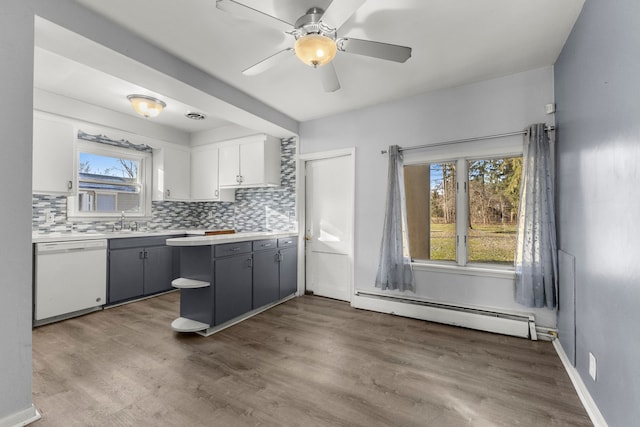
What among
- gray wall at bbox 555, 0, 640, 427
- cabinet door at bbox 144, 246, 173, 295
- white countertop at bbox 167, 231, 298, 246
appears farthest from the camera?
cabinet door at bbox 144, 246, 173, 295

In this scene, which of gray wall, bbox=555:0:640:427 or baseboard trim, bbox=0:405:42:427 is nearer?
gray wall, bbox=555:0:640:427

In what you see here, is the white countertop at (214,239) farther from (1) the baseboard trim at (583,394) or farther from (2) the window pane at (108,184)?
(1) the baseboard trim at (583,394)

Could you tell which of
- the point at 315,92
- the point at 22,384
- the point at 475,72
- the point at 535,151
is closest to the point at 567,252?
the point at 535,151

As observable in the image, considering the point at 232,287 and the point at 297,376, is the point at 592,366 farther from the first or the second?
the point at 232,287

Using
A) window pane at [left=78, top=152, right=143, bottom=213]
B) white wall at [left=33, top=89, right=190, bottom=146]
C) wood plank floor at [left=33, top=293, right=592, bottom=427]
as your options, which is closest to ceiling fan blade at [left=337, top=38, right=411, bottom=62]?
wood plank floor at [left=33, top=293, right=592, bottom=427]

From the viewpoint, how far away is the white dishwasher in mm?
3049

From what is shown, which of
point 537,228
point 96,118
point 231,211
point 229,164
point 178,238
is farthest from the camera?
point 231,211

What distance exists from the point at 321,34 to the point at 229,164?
3.04 m

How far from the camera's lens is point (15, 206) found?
1.60m

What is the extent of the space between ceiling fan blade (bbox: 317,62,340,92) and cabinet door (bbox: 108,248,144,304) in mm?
3346

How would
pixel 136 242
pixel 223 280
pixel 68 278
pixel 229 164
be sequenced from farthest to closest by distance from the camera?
pixel 229 164 < pixel 136 242 < pixel 68 278 < pixel 223 280

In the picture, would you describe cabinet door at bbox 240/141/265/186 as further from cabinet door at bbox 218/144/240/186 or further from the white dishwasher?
the white dishwasher

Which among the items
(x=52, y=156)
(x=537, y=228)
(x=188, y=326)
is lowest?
(x=188, y=326)

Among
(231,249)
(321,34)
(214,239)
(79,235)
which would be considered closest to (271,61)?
(321,34)
